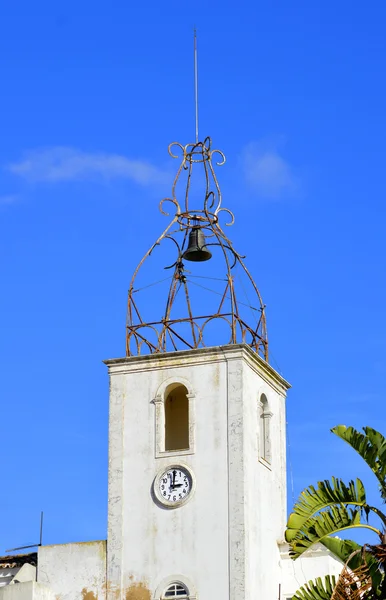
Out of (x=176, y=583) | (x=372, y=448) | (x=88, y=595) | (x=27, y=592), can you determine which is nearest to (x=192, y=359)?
(x=176, y=583)

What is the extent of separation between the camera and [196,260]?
4400 cm

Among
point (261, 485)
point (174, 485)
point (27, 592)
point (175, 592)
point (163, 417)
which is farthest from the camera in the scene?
point (163, 417)

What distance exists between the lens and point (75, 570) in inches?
1667

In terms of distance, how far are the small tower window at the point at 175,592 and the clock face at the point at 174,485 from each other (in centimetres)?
210

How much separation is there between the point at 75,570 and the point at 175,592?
9.72ft

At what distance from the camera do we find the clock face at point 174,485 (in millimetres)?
41719

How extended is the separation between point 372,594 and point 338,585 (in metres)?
0.85

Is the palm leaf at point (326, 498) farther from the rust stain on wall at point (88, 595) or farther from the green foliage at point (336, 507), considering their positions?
the rust stain on wall at point (88, 595)

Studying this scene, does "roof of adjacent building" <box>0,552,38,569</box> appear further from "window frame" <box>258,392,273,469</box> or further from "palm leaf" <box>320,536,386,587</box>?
"palm leaf" <box>320,536,386,587</box>

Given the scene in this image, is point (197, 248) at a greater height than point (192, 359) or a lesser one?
greater

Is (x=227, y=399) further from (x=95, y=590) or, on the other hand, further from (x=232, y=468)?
(x=95, y=590)

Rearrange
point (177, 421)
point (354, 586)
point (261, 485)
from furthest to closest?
point (177, 421) → point (261, 485) → point (354, 586)

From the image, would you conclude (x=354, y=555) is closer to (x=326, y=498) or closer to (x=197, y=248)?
(x=326, y=498)

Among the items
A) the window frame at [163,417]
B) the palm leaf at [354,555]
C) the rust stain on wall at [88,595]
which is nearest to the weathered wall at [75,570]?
Result: the rust stain on wall at [88,595]
